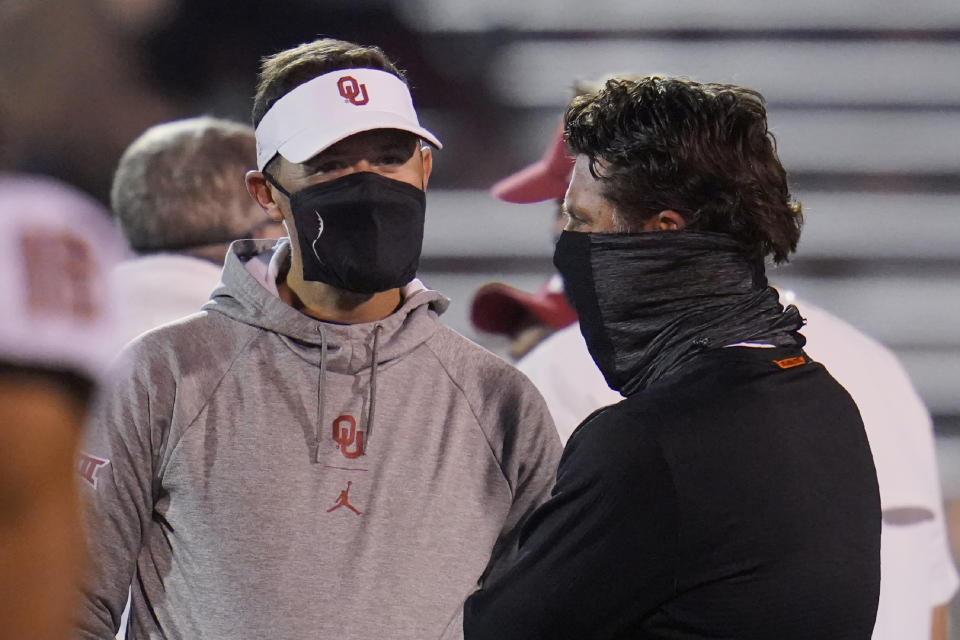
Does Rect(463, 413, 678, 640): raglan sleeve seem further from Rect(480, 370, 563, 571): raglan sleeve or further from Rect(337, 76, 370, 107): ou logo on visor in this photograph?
Rect(337, 76, 370, 107): ou logo on visor

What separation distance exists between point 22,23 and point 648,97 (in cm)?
83

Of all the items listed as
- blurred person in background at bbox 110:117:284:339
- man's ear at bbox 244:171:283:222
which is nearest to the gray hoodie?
man's ear at bbox 244:171:283:222

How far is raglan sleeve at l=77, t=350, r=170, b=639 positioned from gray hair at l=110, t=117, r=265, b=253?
103 cm

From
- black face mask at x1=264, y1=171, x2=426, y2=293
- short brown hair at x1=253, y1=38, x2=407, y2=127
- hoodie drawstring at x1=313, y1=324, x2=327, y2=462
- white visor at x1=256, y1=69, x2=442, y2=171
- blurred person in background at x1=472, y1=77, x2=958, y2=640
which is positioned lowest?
blurred person in background at x1=472, y1=77, x2=958, y2=640

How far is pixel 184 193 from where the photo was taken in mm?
2807

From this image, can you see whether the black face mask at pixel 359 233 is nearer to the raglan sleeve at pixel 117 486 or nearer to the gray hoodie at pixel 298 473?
the gray hoodie at pixel 298 473

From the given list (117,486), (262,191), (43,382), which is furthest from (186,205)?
(43,382)

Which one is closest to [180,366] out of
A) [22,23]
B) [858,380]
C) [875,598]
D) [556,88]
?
[22,23]

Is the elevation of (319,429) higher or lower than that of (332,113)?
lower

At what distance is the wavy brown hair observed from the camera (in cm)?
171

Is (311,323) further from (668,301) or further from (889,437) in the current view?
(889,437)

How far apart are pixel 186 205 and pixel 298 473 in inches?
45.5

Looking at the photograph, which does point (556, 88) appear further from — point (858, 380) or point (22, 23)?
point (22, 23)

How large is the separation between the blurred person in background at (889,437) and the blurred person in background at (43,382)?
1.65 metres
